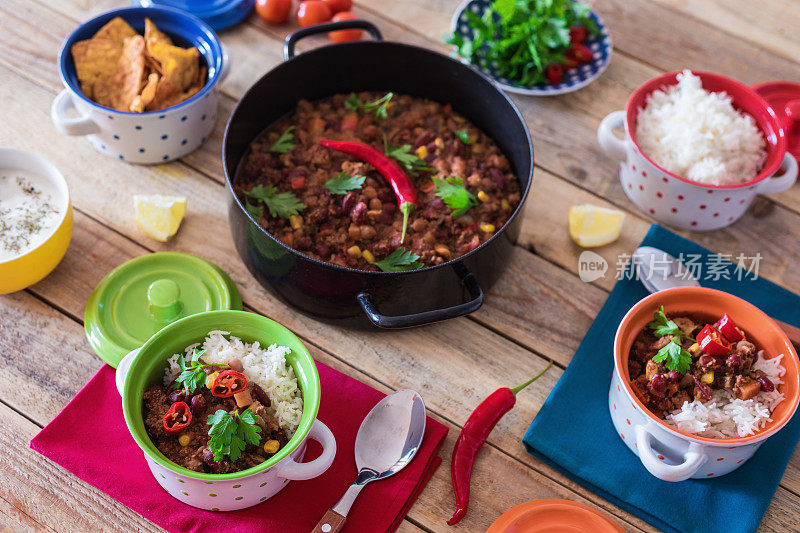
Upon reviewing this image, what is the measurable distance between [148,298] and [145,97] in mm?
570

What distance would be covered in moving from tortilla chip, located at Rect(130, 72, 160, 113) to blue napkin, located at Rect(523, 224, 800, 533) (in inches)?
50.6

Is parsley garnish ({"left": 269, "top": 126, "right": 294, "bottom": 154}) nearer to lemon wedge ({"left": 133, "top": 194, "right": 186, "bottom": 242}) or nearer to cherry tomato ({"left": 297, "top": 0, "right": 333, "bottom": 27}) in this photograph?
lemon wedge ({"left": 133, "top": 194, "right": 186, "bottom": 242})

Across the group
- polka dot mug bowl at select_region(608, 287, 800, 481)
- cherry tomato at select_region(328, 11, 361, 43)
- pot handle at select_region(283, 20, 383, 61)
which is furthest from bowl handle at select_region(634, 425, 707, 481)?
cherry tomato at select_region(328, 11, 361, 43)

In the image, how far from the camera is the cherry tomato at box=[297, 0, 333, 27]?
8.01ft

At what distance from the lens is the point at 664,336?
1699 millimetres

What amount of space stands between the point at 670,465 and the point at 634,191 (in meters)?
0.86

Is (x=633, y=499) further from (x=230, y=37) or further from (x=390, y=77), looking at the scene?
(x=230, y=37)

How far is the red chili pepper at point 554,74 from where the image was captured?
2348mm

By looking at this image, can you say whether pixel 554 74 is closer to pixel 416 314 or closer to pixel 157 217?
pixel 416 314

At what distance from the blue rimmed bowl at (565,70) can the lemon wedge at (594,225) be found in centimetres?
44

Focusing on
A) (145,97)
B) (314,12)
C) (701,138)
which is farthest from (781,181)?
(145,97)

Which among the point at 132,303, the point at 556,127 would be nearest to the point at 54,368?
the point at 132,303

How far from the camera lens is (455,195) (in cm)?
191

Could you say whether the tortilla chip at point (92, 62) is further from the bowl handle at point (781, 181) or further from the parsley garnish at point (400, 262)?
the bowl handle at point (781, 181)
